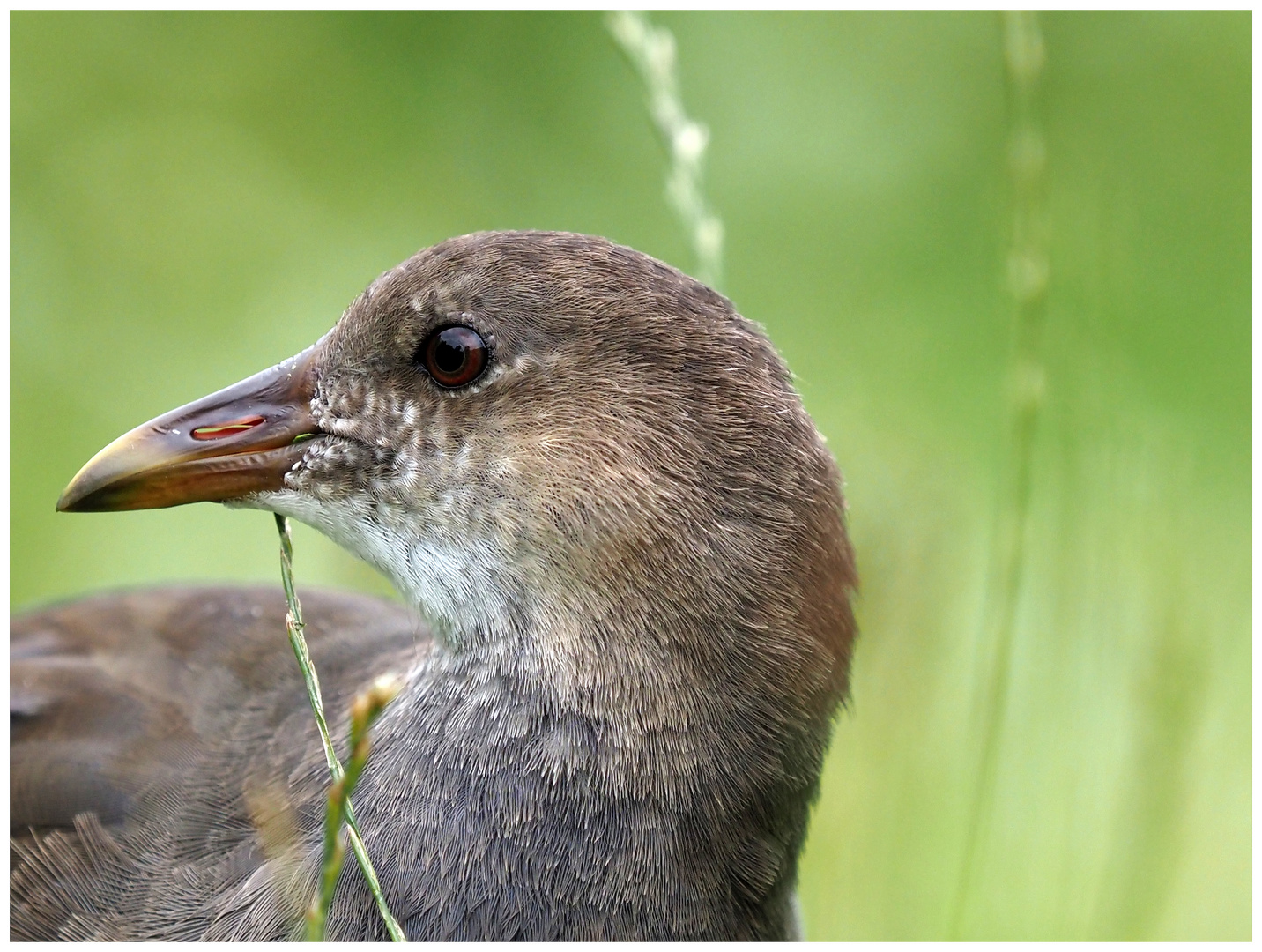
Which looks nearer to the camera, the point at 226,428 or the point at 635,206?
the point at 226,428

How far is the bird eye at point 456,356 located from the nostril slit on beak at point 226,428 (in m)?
0.29

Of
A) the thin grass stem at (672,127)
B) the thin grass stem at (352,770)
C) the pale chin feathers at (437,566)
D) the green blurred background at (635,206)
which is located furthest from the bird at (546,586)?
the green blurred background at (635,206)

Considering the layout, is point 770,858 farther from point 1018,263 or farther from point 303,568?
point 303,568

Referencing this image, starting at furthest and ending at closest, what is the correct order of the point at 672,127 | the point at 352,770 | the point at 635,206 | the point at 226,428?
the point at 635,206 < the point at 672,127 < the point at 226,428 < the point at 352,770

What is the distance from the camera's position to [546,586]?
2.05 meters

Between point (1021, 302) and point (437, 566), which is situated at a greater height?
Result: point (1021, 302)

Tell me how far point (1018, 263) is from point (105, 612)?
194 cm

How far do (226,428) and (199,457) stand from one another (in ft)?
0.20

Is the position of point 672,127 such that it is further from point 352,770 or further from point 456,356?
point 352,770

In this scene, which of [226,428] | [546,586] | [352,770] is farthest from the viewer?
[226,428]

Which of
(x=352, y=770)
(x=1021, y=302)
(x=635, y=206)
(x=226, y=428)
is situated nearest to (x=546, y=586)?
(x=226, y=428)

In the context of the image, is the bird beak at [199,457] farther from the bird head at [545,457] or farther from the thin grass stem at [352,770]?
the thin grass stem at [352,770]

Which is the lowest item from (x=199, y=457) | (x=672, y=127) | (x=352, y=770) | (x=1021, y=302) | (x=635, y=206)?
(x=352, y=770)

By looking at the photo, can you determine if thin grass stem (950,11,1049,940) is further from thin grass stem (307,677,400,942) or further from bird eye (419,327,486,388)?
thin grass stem (307,677,400,942)
